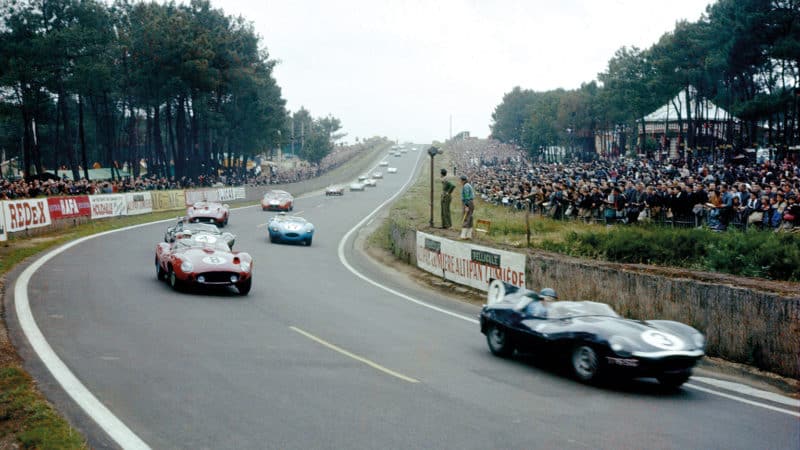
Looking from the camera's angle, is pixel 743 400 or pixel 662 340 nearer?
pixel 743 400

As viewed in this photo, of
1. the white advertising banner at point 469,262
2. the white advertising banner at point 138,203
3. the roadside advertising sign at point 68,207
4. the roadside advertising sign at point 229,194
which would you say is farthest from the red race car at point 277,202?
the white advertising banner at point 469,262

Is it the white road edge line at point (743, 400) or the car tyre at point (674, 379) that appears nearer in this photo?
the white road edge line at point (743, 400)

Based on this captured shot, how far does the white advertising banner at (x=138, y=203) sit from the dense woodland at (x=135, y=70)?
1903 centimetres

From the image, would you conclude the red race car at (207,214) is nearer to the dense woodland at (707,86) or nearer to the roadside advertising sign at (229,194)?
the roadside advertising sign at (229,194)

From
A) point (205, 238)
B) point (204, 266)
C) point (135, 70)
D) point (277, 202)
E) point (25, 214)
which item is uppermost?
point (135, 70)

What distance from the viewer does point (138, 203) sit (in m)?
40.8

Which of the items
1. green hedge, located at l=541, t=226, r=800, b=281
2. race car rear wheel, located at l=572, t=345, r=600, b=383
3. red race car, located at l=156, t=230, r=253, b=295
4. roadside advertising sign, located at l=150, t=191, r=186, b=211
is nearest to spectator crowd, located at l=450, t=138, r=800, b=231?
green hedge, located at l=541, t=226, r=800, b=281

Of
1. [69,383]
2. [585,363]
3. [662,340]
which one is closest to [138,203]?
[69,383]

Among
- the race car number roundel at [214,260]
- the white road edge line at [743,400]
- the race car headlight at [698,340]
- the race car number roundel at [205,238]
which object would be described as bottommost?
the white road edge line at [743,400]

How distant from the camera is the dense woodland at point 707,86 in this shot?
148 ft

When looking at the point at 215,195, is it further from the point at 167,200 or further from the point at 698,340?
the point at 698,340

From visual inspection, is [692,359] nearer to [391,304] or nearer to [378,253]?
[391,304]

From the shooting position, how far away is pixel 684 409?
29.1ft

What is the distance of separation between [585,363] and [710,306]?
3.14 metres
